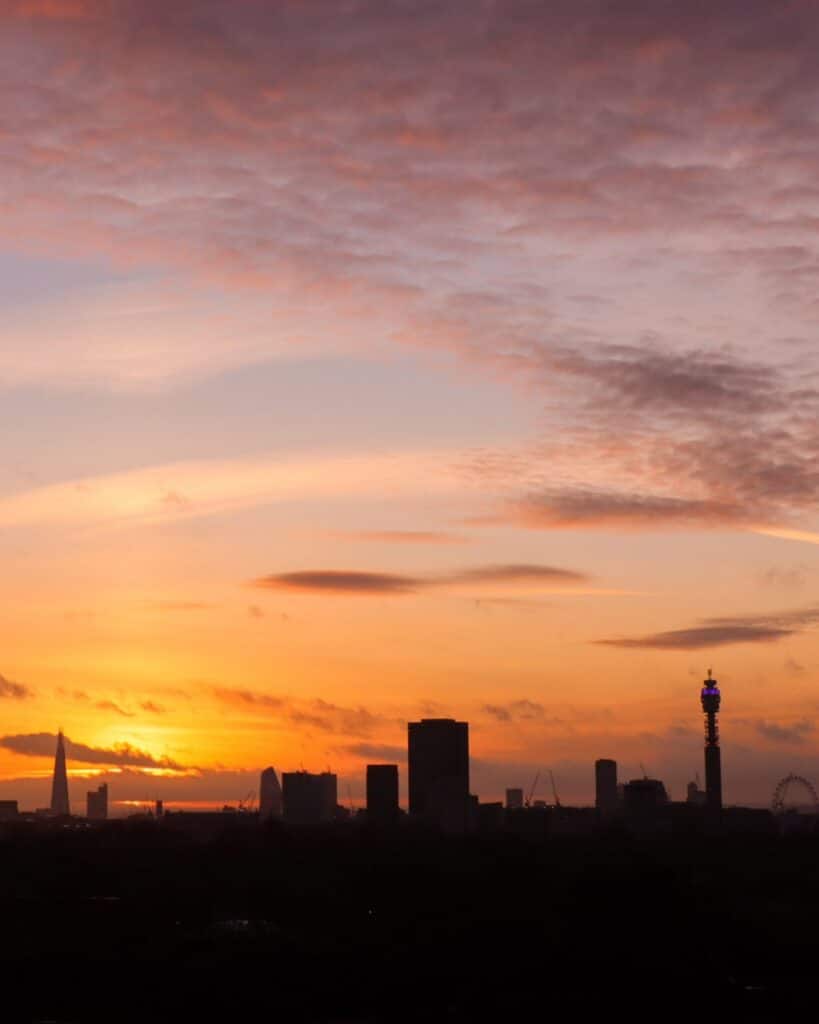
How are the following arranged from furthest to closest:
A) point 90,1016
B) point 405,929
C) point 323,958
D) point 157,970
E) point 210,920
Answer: point 210,920 → point 405,929 → point 323,958 → point 157,970 → point 90,1016

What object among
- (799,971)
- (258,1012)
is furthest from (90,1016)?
(799,971)

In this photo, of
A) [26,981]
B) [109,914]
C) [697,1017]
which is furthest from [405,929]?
[697,1017]

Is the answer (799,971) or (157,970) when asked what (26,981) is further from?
(799,971)

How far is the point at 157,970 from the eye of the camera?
132 metres

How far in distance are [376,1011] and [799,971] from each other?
45.1m

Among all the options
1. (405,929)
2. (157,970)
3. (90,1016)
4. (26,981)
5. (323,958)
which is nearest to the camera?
(90,1016)

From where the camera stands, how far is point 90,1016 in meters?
106

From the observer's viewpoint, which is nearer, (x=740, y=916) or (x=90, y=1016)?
(x=90, y=1016)

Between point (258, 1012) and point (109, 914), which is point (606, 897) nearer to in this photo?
point (109, 914)

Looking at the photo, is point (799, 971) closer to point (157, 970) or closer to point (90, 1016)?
point (157, 970)

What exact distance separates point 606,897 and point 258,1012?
92705mm

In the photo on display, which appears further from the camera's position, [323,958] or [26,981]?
[323,958]

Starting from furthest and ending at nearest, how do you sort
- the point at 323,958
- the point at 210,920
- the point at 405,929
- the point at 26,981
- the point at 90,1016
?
1. the point at 210,920
2. the point at 405,929
3. the point at 323,958
4. the point at 26,981
5. the point at 90,1016

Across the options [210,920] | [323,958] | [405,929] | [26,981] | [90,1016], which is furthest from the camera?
[210,920]
